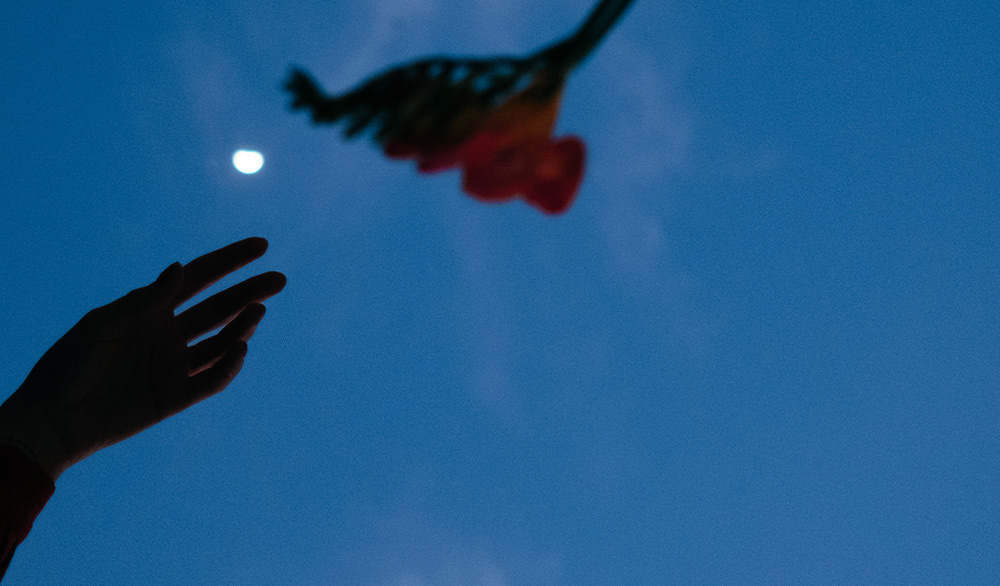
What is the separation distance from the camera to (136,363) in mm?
3365

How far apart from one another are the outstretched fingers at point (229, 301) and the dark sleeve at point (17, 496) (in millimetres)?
977

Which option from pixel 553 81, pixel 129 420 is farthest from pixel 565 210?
pixel 129 420

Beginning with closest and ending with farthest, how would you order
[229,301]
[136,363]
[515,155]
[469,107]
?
1. [469,107]
2. [515,155]
3. [136,363]
4. [229,301]

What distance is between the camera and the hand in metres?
3.07

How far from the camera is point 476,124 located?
1.57m

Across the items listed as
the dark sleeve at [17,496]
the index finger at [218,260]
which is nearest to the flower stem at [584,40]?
the index finger at [218,260]

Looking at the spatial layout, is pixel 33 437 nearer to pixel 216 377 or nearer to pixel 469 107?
pixel 216 377

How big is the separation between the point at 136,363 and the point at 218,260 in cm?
69

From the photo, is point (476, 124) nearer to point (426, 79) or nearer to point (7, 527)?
point (426, 79)

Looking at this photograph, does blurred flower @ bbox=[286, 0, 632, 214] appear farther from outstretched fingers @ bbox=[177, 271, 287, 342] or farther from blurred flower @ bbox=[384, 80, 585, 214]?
outstretched fingers @ bbox=[177, 271, 287, 342]

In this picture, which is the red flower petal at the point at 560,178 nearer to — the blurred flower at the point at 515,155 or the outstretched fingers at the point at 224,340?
the blurred flower at the point at 515,155

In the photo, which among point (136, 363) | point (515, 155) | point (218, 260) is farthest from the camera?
point (218, 260)

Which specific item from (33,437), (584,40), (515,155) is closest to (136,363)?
(33,437)

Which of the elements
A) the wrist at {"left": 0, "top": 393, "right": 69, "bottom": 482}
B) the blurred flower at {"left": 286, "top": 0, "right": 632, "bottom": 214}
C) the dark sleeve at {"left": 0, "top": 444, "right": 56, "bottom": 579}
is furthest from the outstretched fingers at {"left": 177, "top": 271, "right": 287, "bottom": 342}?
the blurred flower at {"left": 286, "top": 0, "right": 632, "bottom": 214}
